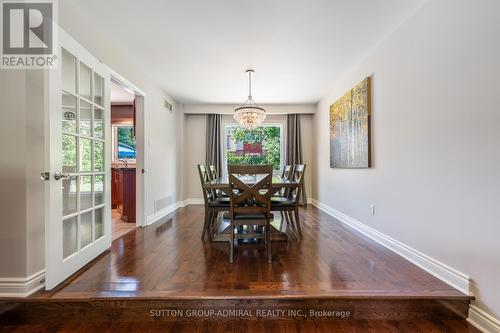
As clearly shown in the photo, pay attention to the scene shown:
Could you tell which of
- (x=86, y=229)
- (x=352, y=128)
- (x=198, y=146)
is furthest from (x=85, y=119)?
(x=198, y=146)

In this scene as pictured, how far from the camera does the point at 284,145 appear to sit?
5.83 m

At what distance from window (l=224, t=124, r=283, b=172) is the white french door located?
3.54m

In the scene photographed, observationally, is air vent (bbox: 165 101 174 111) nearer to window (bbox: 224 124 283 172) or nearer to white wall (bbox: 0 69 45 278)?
window (bbox: 224 124 283 172)

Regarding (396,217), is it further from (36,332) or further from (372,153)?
(36,332)

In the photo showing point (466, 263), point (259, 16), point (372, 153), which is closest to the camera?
point (466, 263)

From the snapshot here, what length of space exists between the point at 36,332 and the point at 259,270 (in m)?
1.58

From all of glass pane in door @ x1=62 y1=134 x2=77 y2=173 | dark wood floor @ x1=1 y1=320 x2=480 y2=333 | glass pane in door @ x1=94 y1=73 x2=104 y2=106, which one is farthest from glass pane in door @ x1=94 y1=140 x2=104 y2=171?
dark wood floor @ x1=1 y1=320 x2=480 y2=333

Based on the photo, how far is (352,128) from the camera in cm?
346

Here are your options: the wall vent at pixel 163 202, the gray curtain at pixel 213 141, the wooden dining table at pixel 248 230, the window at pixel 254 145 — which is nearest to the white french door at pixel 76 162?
the wooden dining table at pixel 248 230

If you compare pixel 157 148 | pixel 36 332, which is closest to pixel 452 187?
pixel 36 332

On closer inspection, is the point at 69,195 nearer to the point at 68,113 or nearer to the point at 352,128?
the point at 68,113

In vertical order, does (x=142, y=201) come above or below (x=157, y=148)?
below

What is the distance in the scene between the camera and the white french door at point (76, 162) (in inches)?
69.7

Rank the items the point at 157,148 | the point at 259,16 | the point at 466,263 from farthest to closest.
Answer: the point at 157,148, the point at 259,16, the point at 466,263
